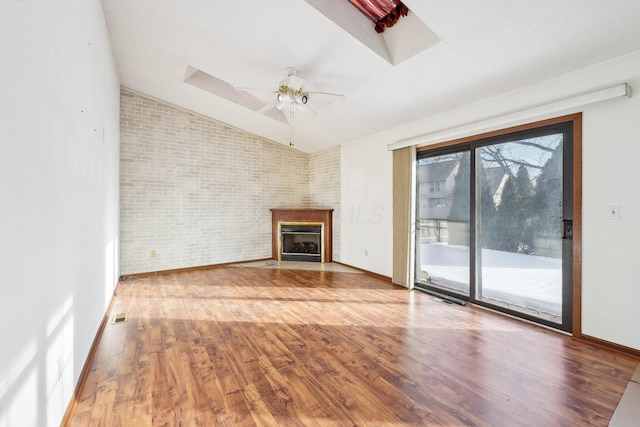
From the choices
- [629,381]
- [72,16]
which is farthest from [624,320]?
[72,16]

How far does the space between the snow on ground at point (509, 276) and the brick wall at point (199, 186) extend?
7.99 ft

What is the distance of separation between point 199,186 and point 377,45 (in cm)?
406

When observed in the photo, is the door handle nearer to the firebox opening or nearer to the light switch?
the light switch

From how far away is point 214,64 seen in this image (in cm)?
348

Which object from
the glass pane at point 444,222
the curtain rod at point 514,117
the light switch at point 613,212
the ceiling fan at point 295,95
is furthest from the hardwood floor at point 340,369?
the ceiling fan at point 295,95

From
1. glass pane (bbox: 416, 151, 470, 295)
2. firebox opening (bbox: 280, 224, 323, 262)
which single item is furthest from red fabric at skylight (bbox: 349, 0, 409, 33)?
firebox opening (bbox: 280, 224, 323, 262)

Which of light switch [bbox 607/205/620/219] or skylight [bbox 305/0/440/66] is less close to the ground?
skylight [bbox 305/0/440/66]

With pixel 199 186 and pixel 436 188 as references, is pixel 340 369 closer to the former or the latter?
pixel 436 188

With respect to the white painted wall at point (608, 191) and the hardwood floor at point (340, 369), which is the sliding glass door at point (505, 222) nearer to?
the white painted wall at point (608, 191)

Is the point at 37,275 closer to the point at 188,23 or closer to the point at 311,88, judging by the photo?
the point at 188,23

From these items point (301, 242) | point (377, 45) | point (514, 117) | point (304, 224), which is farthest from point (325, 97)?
point (301, 242)

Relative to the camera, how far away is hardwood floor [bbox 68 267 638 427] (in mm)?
1638

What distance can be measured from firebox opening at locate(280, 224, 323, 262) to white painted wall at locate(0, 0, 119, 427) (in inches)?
157

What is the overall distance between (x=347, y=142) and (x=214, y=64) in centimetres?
281
